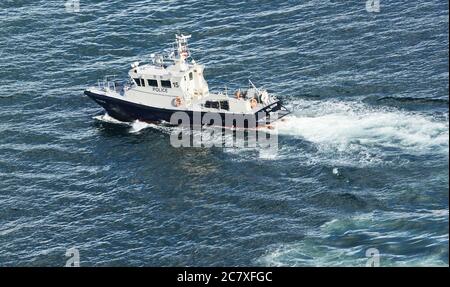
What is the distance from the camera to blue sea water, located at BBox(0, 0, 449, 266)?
204 feet

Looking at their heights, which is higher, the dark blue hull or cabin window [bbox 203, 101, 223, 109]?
cabin window [bbox 203, 101, 223, 109]

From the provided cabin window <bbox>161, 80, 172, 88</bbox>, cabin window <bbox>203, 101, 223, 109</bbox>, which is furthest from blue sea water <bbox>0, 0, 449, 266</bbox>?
cabin window <bbox>203, 101, 223, 109</bbox>

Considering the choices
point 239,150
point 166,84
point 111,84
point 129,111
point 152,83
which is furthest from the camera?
point 111,84

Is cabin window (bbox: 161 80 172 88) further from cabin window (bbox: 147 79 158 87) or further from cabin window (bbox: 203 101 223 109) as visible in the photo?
cabin window (bbox: 203 101 223 109)

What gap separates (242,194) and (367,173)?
11.2m

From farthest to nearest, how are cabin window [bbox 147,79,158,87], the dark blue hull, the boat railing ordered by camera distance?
the boat railing < cabin window [bbox 147,79,158,87] < the dark blue hull

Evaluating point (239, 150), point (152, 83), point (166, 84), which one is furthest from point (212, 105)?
point (239, 150)

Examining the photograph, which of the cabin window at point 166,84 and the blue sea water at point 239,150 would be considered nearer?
the blue sea water at point 239,150

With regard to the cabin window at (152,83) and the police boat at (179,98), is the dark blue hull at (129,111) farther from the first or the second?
the cabin window at (152,83)

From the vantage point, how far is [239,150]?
256 ft

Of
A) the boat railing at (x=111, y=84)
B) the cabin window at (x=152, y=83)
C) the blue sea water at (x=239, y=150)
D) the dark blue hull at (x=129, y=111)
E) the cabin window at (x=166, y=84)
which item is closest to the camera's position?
the blue sea water at (x=239, y=150)

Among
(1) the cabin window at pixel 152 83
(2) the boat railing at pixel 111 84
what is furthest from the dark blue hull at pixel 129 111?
(1) the cabin window at pixel 152 83

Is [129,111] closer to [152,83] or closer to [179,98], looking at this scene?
[152,83]

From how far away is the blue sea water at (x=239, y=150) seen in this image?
6209cm
